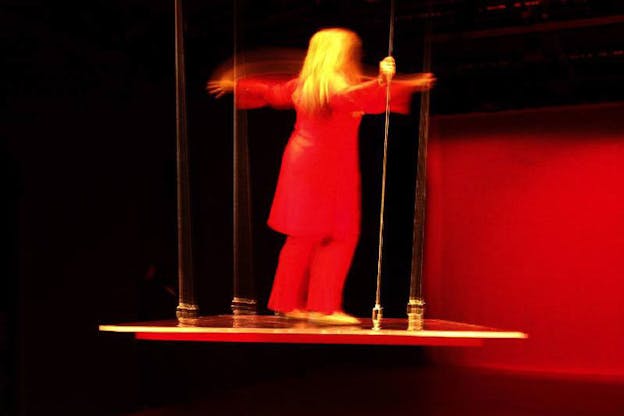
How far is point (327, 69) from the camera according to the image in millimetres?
2994

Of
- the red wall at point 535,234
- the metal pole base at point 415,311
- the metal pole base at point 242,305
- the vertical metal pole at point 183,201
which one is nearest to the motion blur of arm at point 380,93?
the vertical metal pole at point 183,201

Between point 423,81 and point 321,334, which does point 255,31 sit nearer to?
point 423,81

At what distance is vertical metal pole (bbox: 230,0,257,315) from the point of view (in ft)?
10.8

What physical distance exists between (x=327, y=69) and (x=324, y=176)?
0.39m

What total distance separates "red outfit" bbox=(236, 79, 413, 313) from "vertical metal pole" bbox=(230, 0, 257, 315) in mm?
260

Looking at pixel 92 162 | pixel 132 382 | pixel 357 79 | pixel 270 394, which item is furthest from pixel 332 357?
pixel 357 79

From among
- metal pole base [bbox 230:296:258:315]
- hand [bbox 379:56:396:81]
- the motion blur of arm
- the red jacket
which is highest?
hand [bbox 379:56:396:81]

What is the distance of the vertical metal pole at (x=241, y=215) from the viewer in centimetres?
329

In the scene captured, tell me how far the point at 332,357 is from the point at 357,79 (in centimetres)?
324

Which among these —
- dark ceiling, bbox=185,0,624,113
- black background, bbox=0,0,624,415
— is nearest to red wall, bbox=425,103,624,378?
dark ceiling, bbox=185,0,624,113

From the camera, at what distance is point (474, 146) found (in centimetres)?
632

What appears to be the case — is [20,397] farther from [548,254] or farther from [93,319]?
[548,254]

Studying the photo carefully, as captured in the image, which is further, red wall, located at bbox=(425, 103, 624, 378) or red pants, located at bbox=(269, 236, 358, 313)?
red wall, located at bbox=(425, 103, 624, 378)

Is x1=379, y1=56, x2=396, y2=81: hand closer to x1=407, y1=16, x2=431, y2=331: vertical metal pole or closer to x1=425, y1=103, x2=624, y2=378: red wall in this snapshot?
x1=407, y1=16, x2=431, y2=331: vertical metal pole
